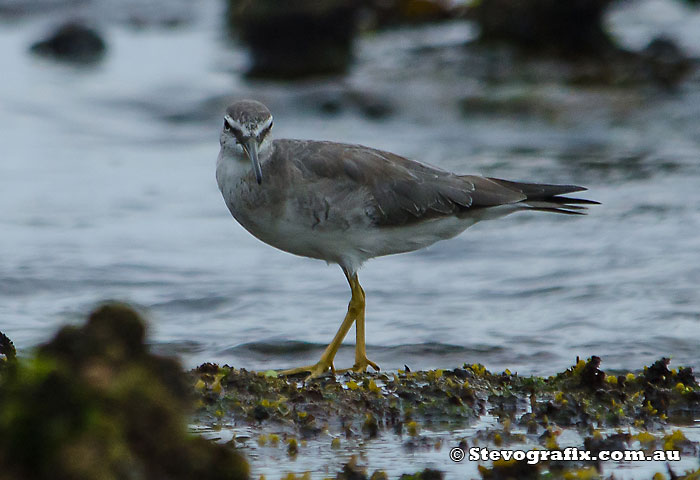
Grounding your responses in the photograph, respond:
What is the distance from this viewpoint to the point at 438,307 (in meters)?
9.42

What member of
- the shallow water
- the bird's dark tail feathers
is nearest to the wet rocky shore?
the shallow water

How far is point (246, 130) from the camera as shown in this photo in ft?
21.9

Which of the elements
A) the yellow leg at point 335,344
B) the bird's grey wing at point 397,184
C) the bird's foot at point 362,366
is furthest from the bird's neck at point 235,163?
the bird's foot at point 362,366

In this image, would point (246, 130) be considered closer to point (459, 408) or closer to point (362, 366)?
point (362, 366)

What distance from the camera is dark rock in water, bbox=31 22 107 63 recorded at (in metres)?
21.9

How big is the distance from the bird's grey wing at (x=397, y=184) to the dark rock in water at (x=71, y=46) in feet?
51.3

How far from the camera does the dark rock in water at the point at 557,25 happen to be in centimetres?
1836

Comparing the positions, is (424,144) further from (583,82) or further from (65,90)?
(65,90)

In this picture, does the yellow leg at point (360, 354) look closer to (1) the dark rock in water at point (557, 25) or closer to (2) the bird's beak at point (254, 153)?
(2) the bird's beak at point (254, 153)

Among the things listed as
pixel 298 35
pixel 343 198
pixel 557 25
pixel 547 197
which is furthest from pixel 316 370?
pixel 298 35

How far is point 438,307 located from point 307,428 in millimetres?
4071

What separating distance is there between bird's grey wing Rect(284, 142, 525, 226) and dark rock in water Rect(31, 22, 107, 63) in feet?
51.3

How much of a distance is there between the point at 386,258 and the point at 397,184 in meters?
3.86

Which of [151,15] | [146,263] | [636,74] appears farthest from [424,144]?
A: [151,15]
